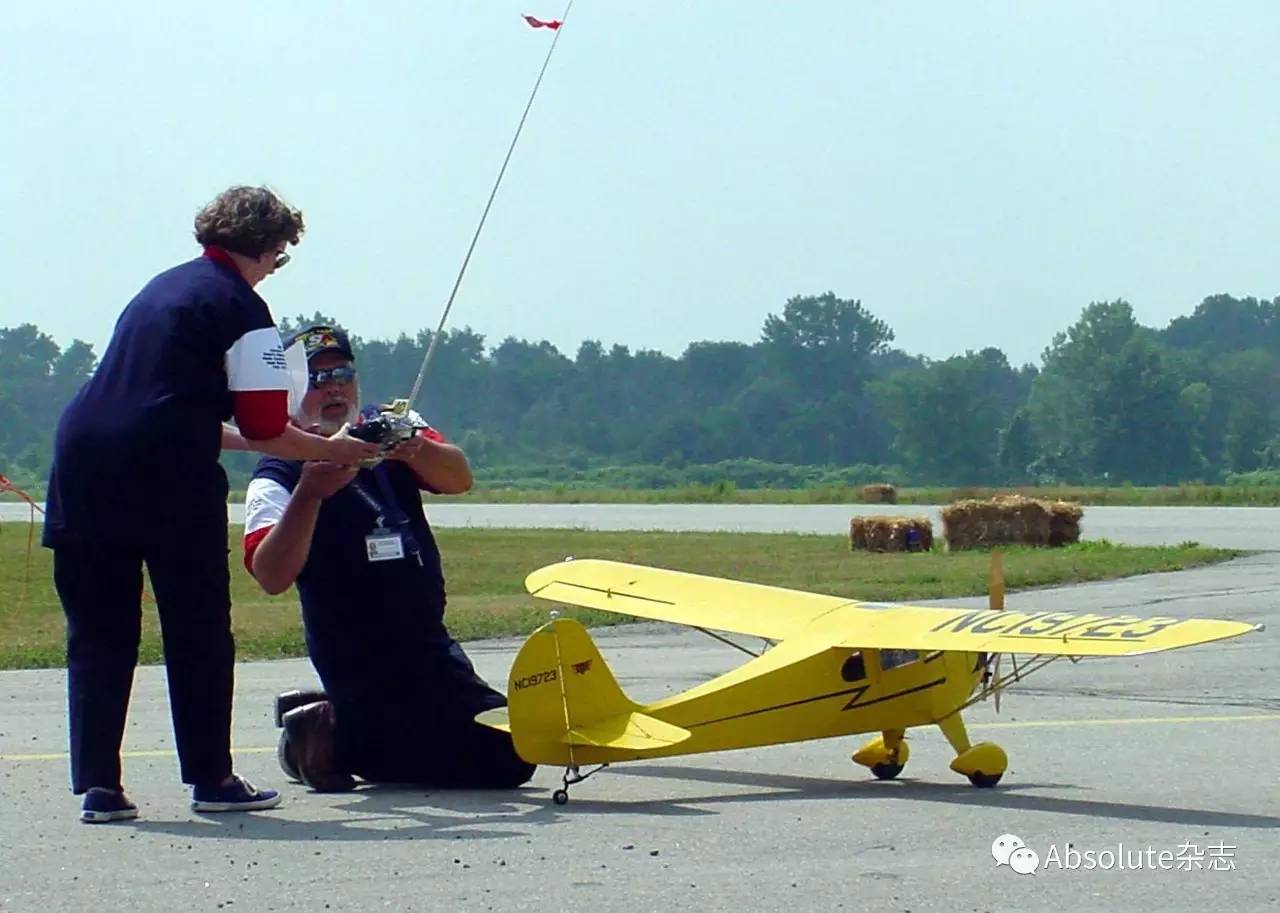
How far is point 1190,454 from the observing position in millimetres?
93938

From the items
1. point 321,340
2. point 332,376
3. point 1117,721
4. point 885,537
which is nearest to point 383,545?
point 332,376

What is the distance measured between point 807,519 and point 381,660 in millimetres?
35922

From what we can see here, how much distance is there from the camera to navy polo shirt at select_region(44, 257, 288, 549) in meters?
5.99

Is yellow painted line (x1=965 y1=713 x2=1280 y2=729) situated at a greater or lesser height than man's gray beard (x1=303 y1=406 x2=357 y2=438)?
lesser

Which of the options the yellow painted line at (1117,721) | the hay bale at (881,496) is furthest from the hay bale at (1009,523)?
the hay bale at (881,496)

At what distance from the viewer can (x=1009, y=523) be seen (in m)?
28.1

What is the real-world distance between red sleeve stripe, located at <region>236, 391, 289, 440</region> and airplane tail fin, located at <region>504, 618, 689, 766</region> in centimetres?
126

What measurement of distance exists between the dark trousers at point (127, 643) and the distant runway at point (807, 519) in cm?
2318

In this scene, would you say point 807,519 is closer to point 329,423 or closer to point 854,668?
point 854,668

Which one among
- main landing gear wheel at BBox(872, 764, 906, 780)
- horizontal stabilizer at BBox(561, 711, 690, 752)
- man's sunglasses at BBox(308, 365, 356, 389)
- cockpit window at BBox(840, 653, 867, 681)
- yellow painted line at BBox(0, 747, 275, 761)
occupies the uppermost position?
man's sunglasses at BBox(308, 365, 356, 389)

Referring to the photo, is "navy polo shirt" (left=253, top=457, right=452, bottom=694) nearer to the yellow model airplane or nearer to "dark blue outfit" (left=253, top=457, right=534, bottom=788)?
"dark blue outfit" (left=253, top=457, right=534, bottom=788)

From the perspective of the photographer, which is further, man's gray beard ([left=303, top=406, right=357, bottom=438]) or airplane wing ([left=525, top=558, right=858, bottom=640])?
airplane wing ([left=525, top=558, right=858, bottom=640])

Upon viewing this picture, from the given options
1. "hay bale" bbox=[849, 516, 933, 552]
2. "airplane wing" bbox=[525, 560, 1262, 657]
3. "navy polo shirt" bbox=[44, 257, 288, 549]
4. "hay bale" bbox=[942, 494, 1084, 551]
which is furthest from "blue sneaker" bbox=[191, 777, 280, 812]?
"hay bale" bbox=[942, 494, 1084, 551]

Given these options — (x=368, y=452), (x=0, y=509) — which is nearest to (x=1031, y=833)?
(x=368, y=452)
